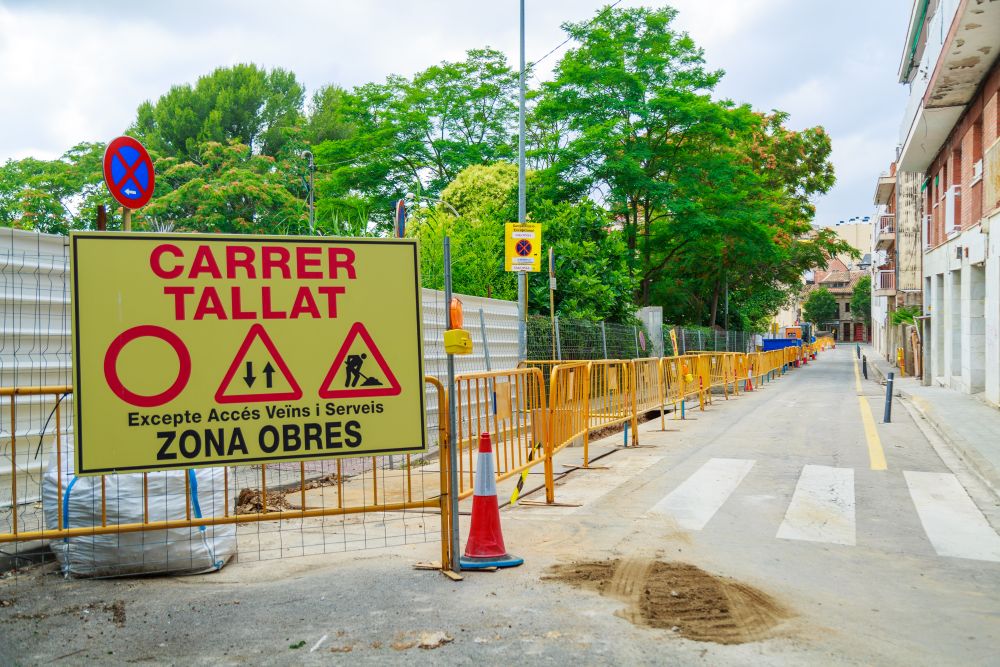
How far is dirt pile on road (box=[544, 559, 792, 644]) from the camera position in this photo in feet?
14.4

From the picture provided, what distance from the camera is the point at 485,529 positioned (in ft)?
18.5

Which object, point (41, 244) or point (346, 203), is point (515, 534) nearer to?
point (41, 244)

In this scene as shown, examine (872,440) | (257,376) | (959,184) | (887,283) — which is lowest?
(872,440)

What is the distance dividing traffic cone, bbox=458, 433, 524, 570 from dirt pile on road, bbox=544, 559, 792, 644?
39 centimetres

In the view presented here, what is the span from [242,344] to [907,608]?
Result: 427 centimetres

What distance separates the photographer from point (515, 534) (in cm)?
655

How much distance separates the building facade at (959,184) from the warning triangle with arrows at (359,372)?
15.4 metres

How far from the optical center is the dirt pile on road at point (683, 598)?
438 centimetres

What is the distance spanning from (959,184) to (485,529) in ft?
73.0

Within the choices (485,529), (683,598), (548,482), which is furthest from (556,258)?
(683,598)

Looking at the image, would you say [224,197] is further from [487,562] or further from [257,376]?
[487,562]

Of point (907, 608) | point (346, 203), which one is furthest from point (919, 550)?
point (346, 203)

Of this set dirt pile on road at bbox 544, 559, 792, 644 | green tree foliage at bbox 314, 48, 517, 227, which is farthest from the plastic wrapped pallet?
green tree foliage at bbox 314, 48, 517, 227

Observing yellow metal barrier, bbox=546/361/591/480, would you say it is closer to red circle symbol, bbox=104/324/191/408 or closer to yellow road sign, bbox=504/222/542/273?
red circle symbol, bbox=104/324/191/408
